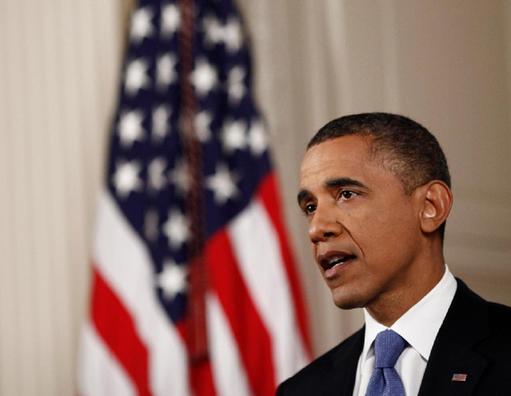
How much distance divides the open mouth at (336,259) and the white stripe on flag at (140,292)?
6.84ft

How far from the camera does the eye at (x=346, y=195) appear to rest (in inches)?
102

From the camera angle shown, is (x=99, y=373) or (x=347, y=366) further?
(x=99, y=373)

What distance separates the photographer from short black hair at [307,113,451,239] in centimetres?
264

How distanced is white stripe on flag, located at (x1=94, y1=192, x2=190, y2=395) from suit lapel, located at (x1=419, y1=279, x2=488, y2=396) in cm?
215

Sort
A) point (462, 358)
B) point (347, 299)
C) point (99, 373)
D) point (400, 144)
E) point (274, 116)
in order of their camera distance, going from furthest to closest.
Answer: point (274, 116), point (99, 373), point (400, 144), point (347, 299), point (462, 358)

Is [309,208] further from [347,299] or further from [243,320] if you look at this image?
[243,320]

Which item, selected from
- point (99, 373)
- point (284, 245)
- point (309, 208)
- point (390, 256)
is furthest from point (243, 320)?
point (390, 256)

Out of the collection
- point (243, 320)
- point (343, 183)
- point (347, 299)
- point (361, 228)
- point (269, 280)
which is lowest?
point (243, 320)

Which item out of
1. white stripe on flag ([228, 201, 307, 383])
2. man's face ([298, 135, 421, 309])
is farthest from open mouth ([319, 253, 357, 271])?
white stripe on flag ([228, 201, 307, 383])

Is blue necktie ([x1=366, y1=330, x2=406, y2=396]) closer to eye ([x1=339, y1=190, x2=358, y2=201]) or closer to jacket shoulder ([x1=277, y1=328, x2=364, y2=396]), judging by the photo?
jacket shoulder ([x1=277, y1=328, x2=364, y2=396])

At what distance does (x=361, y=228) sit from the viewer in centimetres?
256

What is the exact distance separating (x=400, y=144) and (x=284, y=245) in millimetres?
2087

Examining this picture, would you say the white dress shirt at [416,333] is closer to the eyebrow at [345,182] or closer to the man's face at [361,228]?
the man's face at [361,228]

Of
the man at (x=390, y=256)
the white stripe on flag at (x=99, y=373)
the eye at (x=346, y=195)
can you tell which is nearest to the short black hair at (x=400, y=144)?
the man at (x=390, y=256)
